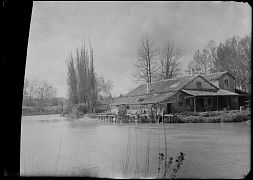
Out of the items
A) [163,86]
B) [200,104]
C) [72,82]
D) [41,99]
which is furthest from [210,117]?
[41,99]

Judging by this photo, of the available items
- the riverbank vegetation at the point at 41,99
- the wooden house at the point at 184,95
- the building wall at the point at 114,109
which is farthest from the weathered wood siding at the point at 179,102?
the riverbank vegetation at the point at 41,99

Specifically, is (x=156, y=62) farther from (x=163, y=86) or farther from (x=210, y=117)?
(x=210, y=117)

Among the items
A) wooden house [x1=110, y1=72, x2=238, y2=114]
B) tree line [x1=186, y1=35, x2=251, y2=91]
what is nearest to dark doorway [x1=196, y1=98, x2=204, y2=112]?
wooden house [x1=110, y1=72, x2=238, y2=114]

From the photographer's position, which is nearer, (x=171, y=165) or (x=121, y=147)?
(x=171, y=165)

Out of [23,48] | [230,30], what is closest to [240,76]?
[230,30]

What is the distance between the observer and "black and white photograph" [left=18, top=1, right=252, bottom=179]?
185 cm

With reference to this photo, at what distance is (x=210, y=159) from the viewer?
197cm

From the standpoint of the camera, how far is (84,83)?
86.0 inches

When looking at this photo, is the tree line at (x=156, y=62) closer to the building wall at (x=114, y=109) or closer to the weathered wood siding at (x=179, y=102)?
the weathered wood siding at (x=179, y=102)

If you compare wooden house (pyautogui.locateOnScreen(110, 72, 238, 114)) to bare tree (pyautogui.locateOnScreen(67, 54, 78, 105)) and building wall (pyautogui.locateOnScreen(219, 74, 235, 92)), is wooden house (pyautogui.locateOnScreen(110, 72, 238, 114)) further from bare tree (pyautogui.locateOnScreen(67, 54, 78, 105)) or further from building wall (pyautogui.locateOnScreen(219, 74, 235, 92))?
bare tree (pyautogui.locateOnScreen(67, 54, 78, 105))

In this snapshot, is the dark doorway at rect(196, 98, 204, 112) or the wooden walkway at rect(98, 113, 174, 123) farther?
the wooden walkway at rect(98, 113, 174, 123)

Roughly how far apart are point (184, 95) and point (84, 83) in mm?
850

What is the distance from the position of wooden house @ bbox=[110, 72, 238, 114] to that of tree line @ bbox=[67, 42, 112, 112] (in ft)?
0.53

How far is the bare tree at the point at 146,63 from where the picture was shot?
2.05 meters
